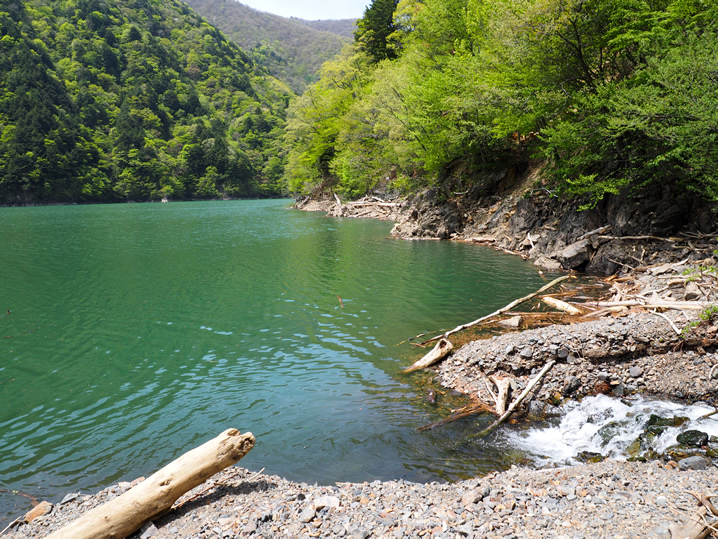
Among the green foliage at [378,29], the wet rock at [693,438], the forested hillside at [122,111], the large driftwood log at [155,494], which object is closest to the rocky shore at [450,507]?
the large driftwood log at [155,494]

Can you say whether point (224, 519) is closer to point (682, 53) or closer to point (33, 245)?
point (682, 53)

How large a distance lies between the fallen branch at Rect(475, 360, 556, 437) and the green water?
40 cm

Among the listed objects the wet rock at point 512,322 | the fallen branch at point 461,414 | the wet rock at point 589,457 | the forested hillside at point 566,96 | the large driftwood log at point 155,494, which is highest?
the forested hillside at point 566,96

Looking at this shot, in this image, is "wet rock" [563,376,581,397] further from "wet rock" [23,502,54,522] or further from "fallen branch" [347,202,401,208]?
"fallen branch" [347,202,401,208]

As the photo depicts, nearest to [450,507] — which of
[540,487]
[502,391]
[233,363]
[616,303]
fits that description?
[540,487]

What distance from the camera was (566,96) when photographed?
22.0 meters

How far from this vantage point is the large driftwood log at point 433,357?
→ 424 inches

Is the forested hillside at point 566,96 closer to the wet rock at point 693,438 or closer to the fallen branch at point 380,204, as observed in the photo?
the fallen branch at point 380,204

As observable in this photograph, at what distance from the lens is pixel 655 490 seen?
5320mm

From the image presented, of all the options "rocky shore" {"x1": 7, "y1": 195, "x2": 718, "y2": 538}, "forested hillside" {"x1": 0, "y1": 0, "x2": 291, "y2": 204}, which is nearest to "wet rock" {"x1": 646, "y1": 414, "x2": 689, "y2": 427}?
"rocky shore" {"x1": 7, "y1": 195, "x2": 718, "y2": 538}

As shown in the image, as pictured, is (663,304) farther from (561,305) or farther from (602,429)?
(602,429)

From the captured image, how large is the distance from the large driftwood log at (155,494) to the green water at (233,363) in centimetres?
155

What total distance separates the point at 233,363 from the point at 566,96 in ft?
70.4

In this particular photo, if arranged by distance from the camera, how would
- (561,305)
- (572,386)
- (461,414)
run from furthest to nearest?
(561,305) → (572,386) → (461,414)
